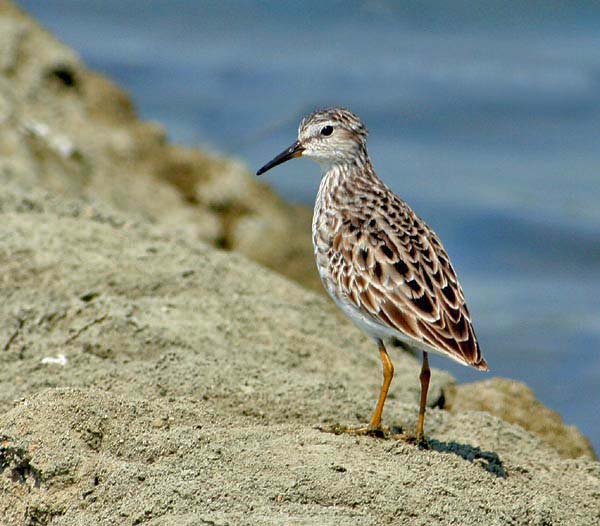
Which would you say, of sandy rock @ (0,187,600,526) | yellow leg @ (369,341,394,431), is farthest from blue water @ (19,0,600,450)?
yellow leg @ (369,341,394,431)

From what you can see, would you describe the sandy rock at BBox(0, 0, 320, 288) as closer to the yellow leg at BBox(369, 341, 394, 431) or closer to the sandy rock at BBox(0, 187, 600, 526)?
the sandy rock at BBox(0, 187, 600, 526)

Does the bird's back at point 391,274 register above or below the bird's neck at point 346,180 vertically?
below

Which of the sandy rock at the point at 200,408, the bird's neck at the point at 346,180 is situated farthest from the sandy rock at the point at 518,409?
the bird's neck at the point at 346,180

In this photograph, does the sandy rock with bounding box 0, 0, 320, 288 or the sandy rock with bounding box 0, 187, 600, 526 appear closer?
the sandy rock with bounding box 0, 187, 600, 526

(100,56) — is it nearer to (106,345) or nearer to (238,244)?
(238,244)

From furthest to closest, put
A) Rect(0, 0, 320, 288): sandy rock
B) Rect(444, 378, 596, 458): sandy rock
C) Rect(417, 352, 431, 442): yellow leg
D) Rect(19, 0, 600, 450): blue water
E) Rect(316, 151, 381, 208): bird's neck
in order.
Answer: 1. Rect(19, 0, 600, 450): blue water
2. Rect(0, 0, 320, 288): sandy rock
3. Rect(444, 378, 596, 458): sandy rock
4. Rect(316, 151, 381, 208): bird's neck
5. Rect(417, 352, 431, 442): yellow leg

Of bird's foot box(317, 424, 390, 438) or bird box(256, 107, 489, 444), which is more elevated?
bird box(256, 107, 489, 444)

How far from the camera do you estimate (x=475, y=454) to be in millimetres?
6090

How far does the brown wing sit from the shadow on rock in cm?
49

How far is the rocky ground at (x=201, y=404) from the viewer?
16.8 ft

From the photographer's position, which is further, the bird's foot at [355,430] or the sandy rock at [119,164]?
the sandy rock at [119,164]

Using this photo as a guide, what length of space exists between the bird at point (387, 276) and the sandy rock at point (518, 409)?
114 cm

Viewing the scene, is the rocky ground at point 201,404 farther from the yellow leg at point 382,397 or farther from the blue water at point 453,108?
the blue water at point 453,108

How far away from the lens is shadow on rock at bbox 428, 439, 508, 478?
233 inches
